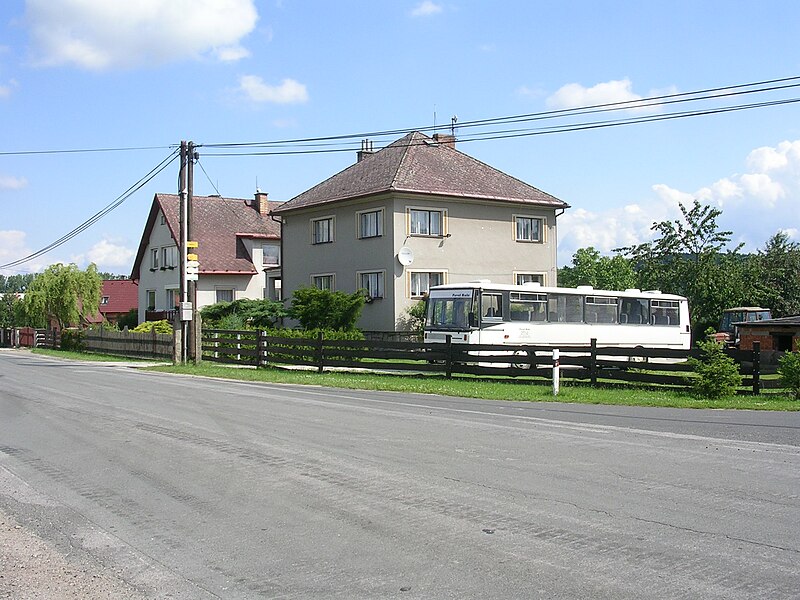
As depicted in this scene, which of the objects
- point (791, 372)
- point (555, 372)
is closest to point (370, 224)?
point (555, 372)

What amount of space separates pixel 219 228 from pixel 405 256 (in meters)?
22.9

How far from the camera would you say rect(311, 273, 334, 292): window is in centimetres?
4356

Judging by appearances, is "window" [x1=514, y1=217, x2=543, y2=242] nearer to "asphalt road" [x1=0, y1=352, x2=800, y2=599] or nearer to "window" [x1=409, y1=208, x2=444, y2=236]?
"window" [x1=409, y1=208, x2=444, y2=236]

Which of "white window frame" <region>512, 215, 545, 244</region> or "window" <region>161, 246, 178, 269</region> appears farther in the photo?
"window" <region>161, 246, 178, 269</region>

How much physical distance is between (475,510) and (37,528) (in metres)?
3.95

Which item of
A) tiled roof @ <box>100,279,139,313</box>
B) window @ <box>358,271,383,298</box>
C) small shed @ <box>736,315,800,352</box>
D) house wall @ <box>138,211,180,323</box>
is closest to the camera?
small shed @ <box>736,315,800,352</box>

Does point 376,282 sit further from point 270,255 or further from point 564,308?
point 270,255

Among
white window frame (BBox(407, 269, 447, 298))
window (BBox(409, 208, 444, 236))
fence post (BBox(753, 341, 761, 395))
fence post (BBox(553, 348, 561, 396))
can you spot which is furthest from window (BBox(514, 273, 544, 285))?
fence post (BBox(753, 341, 761, 395))

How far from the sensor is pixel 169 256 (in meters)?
58.6

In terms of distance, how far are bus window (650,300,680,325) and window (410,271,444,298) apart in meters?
10.1

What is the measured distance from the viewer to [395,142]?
1820 inches

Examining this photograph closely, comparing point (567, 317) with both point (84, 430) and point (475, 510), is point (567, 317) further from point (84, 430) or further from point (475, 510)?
point (475, 510)

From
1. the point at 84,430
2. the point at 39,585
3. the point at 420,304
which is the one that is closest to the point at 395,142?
the point at 420,304

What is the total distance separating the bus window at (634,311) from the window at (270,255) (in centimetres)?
2936
